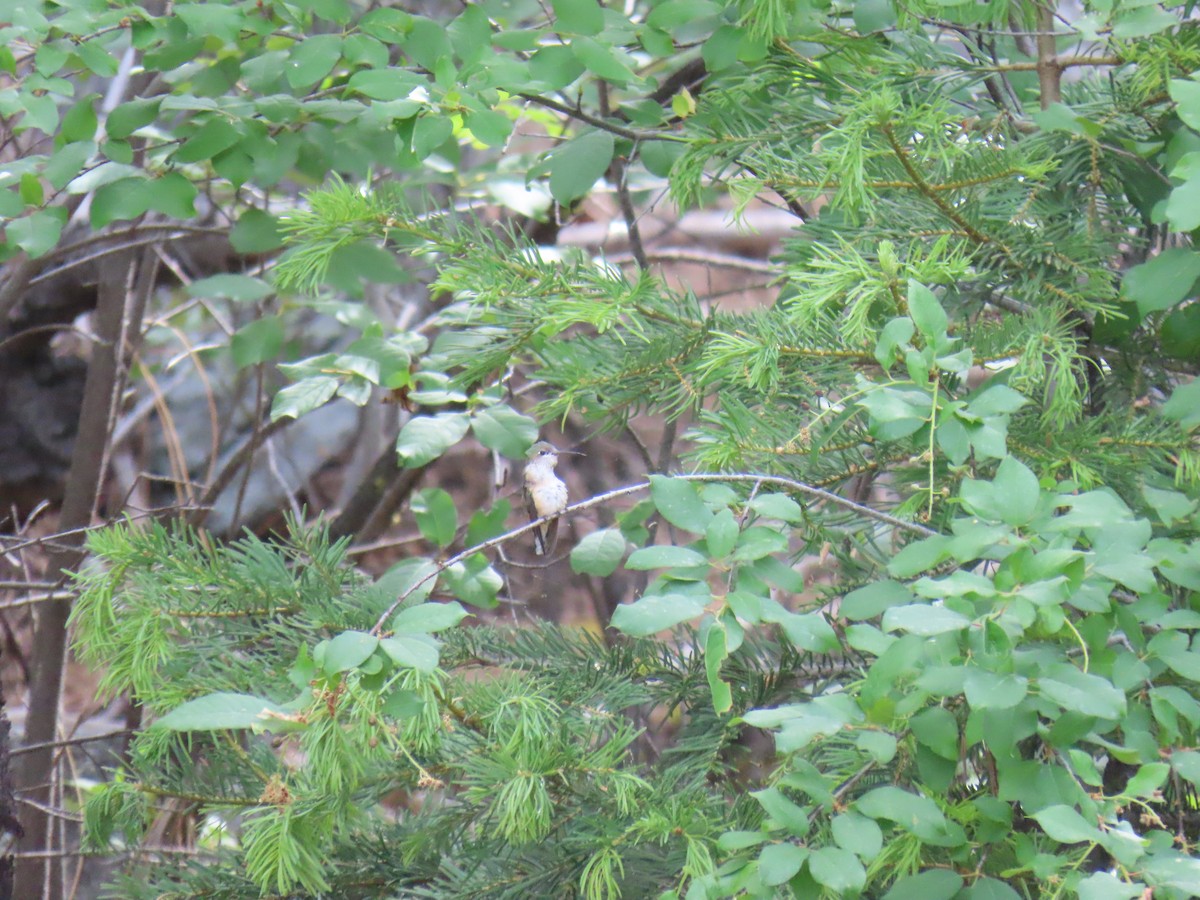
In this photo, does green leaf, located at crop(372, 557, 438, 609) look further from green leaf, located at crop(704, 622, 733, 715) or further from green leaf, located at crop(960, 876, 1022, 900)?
green leaf, located at crop(960, 876, 1022, 900)

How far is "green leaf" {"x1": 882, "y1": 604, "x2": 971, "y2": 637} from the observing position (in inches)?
22.0

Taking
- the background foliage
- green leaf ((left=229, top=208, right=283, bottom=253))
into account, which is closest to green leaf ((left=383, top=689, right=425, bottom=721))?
the background foliage

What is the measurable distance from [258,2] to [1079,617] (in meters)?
1.15

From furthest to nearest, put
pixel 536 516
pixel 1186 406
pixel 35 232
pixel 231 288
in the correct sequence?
pixel 231 288 < pixel 536 516 < pixel 35 232 < pixel 1186 406

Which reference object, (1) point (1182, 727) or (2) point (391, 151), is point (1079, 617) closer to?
(1) point (1182, 727)

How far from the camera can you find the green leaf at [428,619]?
625 millimetres

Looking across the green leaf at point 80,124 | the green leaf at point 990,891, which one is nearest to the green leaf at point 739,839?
the green leaf at point 990,891

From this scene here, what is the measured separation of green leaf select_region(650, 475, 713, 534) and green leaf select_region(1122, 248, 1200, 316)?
14.9 inches

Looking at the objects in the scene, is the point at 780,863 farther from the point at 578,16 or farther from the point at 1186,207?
the point at 578,16

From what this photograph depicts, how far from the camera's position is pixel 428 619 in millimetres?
631

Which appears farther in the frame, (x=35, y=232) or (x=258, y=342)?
(x=258, y=342)

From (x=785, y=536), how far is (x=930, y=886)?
0.75 ft

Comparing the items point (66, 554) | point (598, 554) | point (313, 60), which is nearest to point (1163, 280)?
point (598, 554)

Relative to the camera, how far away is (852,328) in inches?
30.0
